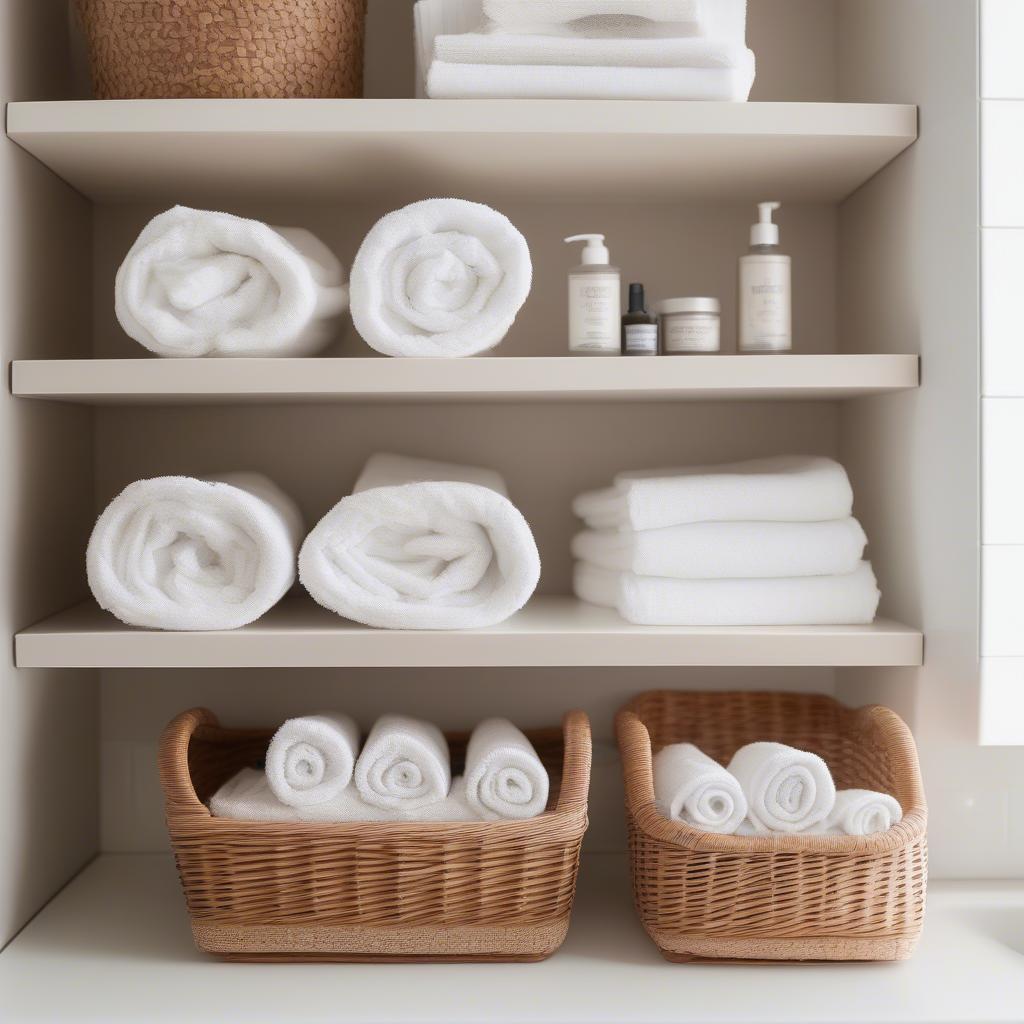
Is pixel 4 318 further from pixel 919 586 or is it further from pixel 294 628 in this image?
pixel 919 586

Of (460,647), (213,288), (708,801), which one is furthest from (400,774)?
(213,288)

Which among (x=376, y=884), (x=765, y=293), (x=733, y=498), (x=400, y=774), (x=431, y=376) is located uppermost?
(x=765, y=293)

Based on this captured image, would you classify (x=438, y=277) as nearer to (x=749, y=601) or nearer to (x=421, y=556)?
(x=421, y=556)

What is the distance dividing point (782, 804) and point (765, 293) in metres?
0.56

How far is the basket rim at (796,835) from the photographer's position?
3.40 feet

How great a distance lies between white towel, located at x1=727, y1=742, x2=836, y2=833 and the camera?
1063 millimetres

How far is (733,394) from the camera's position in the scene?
1241 mm

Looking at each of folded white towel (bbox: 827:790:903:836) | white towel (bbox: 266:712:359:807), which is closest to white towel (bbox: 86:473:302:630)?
white towel (bbox: 266:712:359:807)

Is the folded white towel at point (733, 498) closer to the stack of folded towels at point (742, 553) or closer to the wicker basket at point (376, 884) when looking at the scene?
the stack of folded towels at point (742, 553)

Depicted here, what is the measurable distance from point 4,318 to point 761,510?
842 millimetres

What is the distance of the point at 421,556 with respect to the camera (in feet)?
3.75

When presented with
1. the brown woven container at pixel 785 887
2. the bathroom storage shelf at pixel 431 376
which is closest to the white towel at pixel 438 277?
the bathroom storage shelf at pixel 431 376

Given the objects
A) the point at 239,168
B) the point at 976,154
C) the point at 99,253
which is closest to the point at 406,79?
the point at 239,168

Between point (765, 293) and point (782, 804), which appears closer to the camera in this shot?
point (782, 804)
